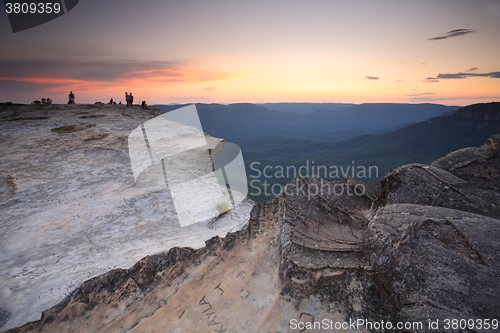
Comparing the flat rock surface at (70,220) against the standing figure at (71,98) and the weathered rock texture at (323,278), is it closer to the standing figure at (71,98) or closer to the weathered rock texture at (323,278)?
the weathered rock texture at (323,278)

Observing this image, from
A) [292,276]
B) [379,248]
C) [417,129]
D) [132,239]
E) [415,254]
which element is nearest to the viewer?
[415,254]

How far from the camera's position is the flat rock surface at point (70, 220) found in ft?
15.3

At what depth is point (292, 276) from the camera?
4691 mm

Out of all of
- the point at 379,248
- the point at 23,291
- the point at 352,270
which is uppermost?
the point at 379,248

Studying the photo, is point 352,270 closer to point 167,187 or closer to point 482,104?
point 167,187

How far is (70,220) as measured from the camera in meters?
6.59

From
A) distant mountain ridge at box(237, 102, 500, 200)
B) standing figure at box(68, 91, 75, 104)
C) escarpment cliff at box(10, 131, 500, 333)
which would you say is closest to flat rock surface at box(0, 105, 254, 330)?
escarpment cliff at box(10, 131, 500, 333)

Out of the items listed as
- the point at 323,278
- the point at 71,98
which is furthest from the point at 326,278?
the point at 71,98

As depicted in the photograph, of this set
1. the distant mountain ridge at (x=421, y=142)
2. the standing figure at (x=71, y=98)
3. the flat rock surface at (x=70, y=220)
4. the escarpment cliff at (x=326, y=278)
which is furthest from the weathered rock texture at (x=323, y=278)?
the distant mountain ridge at (x=421, y=142)

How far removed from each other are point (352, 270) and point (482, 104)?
136011mm

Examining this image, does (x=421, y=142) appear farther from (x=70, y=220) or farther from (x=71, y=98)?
(x=70, y=220)

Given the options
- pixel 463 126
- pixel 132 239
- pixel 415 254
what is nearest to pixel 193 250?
pixel 132 239

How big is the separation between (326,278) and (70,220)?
6.77 m

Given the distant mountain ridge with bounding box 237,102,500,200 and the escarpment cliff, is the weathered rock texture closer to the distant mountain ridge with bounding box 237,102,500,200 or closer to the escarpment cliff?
the escarpment cliff
